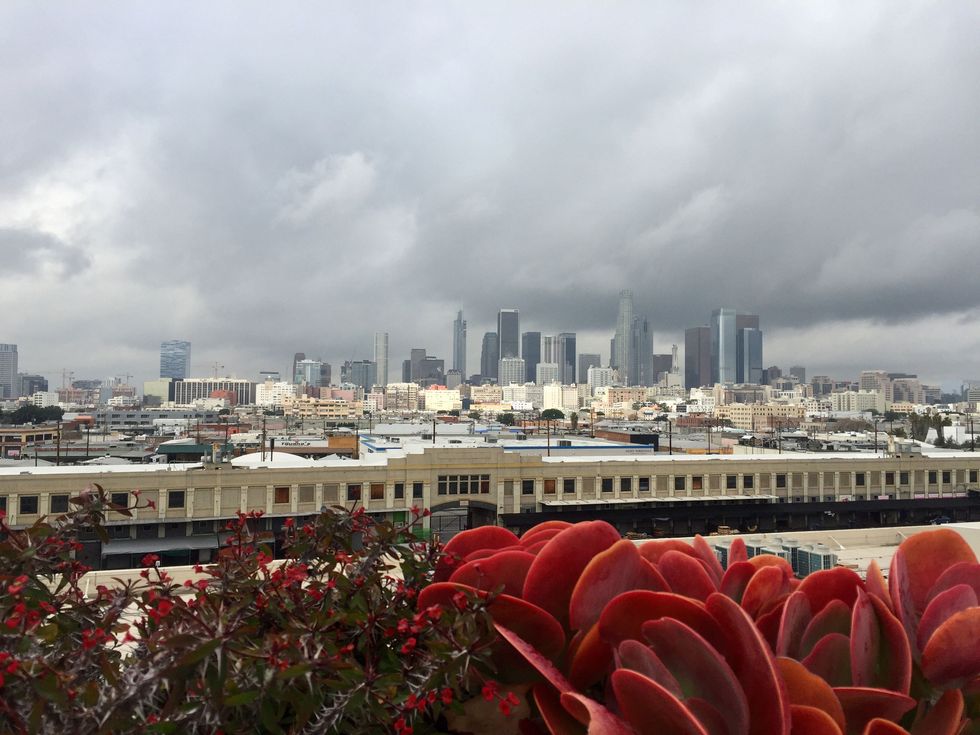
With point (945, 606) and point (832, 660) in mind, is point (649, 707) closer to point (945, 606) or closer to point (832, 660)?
point (832, 660)

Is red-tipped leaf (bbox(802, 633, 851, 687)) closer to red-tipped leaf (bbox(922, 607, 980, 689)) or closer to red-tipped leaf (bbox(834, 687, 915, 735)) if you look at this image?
red-tipped leaf (bbox(834, 687, 915, 735))

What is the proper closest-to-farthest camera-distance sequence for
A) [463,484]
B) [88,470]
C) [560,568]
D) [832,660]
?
[832,660]
[560,568]
[88,470]
[463,484]

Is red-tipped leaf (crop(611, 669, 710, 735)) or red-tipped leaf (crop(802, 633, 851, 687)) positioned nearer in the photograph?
red-tipped leaf (crop(611, 669, 710, 735))

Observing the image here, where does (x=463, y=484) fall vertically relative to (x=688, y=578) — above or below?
below

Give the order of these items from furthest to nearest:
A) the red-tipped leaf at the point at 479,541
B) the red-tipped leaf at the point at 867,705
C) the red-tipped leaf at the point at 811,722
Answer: the red-tipped leaf at the point at 479,541 → the red-tipped leaf at the point at 867,705 → the red-tipped leaf at the point at 811,722

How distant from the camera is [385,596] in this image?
4453 millimetres

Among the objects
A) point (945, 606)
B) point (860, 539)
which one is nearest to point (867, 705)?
point (945, 606)

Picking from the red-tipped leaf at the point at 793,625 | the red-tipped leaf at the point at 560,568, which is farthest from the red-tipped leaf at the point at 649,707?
the red-tipped leaf at the point at 793,625

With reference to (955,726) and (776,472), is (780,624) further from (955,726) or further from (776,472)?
(776,472)

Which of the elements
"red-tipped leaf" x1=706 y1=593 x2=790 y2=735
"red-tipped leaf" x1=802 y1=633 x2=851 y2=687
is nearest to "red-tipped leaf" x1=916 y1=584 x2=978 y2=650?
"red-tipped leaf" x1=802 y1=633 x2=851 y2=687

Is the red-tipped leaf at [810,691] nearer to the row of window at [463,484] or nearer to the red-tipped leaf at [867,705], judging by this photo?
the red-tipped leaf at [867,705]

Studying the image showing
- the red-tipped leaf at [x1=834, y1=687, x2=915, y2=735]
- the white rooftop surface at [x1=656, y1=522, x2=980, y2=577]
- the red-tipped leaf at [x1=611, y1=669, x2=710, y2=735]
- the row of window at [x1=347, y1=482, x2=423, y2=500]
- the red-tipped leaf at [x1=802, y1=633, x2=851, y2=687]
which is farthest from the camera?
the row of window at [x1=347, y1=482, x2=423, y2=500]

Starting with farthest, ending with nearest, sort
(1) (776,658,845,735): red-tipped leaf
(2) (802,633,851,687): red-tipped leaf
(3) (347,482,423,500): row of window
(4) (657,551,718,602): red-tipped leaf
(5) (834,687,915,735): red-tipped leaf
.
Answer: (3) (347,482,423,500): row of window
(4) (657,551,718,602): red-tipped leaf
(2) (802,633,851,687): red-tipped leaf
(5) (834,687,915,735): red-tipped leaf
(1) (776,658,845,735): red-tipped leaf

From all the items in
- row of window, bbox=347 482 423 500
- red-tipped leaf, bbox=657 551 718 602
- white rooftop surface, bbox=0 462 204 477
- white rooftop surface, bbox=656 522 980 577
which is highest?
red-tipped leaf, bbox=657 551 718 602
